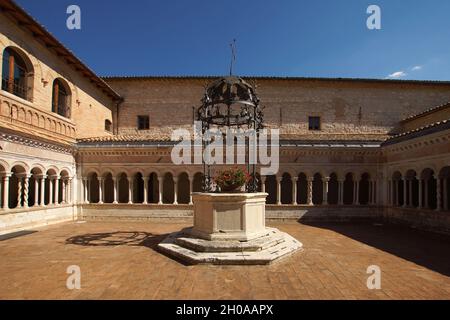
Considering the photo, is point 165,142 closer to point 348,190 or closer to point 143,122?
point 143,122

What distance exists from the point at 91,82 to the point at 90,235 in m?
11.6

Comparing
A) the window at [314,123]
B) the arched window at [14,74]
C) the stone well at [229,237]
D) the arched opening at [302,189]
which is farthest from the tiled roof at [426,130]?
the arched window at [14,74]

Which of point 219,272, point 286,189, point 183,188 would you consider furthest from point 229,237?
point 286,189

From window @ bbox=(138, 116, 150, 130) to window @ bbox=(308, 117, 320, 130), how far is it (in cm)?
1286

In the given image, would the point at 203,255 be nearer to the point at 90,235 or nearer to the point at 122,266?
the point at 122,266

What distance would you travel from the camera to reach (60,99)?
622 inches

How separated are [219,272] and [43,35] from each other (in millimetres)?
14287

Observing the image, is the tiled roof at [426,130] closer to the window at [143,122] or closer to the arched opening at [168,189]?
the arched opening at [168,189]

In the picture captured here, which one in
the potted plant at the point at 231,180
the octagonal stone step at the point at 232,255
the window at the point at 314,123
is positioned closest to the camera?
the octagonal stone step at the point at 232,255

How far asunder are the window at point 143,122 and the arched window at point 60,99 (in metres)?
6.14

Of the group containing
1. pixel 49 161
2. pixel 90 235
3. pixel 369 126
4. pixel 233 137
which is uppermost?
pixel 369 126

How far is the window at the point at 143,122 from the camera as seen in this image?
21.6m
